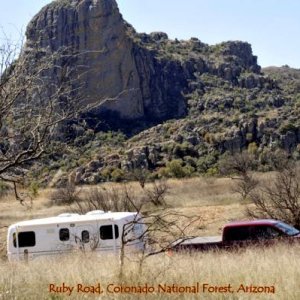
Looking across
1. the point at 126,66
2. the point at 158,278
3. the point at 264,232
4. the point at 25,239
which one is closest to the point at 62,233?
the point at 25,239

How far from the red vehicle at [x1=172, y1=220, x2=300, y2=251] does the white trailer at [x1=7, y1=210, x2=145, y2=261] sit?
2.52 metres

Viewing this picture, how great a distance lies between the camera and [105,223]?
18188mm

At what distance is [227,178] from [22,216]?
22041mm

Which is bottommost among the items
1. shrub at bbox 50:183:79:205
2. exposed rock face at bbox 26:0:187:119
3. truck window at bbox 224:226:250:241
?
shrub at bbox 50:183:79:205

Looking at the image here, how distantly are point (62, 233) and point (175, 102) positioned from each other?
3997 inches

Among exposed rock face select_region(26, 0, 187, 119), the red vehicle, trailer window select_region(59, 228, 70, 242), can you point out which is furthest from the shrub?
exposed rock face select_region(26, 0, 187, 119)

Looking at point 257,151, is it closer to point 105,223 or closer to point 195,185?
point 195,185

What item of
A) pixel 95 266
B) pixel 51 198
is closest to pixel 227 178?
pixel 51 198

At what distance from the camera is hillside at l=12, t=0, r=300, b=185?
265ft

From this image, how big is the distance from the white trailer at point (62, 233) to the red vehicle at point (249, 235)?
8.25 ft

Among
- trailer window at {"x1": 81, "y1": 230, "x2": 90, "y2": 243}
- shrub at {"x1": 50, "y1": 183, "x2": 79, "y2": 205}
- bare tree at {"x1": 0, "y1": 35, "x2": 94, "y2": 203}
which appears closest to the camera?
bare tree at {"x1": 0, "y1": 35, "x2": 94, "y2": 203}

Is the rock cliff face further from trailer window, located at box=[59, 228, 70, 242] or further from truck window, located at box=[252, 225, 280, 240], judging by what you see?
truck window, located at box=[252, 225, 280, 240]

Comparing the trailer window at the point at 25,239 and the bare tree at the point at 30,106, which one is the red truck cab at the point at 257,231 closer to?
the trailer window at the point at 25,239

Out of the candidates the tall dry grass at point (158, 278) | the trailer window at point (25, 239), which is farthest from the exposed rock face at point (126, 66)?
the tall dry grass at point (158, 278)
